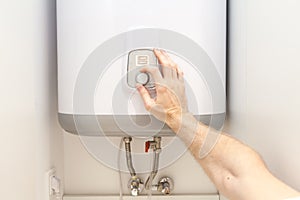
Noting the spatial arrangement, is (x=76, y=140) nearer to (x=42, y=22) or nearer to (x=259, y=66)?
(x=42, y=22)

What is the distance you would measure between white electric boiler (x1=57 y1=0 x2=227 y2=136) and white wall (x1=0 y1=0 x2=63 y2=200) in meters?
0.10

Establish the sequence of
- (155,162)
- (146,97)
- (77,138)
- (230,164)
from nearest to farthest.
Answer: (230,164) → (146,97) → (155,162) → (77,138)

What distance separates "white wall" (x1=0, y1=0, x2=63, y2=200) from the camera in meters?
0.87

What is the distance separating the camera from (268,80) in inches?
37.3

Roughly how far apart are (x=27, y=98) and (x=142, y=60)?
346mm

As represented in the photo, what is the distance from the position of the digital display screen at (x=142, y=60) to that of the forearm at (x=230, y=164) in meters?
0.19

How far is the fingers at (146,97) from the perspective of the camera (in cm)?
104

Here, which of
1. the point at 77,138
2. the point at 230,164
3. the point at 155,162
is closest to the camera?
the point at 230,164

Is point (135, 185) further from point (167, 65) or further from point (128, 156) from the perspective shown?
point (167, 65)

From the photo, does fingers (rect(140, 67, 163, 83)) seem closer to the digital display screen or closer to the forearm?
the digital display screen

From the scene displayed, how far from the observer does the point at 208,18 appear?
111 cm

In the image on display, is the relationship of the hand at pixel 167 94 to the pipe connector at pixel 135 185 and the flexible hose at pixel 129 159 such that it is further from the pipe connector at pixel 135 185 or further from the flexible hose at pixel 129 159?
the pipe connector at pixel 135 185

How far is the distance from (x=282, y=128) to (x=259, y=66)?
215 millimetres

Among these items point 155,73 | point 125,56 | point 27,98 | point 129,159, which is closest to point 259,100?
point 155,73
